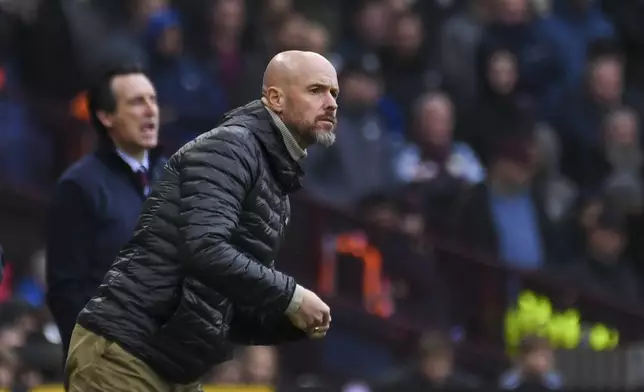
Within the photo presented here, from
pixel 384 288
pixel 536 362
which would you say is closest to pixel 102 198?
pixel 536 362

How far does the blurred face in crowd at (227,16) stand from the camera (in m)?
12.0

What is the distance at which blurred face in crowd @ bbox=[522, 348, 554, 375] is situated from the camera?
32.4 feet

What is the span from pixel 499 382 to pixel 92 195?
14.7 feet

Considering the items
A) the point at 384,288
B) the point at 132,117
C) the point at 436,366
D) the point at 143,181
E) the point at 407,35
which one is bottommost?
the point at 143,181

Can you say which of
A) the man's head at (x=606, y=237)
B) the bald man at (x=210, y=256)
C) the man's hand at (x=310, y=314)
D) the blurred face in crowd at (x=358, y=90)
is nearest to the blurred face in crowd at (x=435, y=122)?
the blurred face in crowd at (x=358, y=90)

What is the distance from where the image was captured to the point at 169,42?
1160cm

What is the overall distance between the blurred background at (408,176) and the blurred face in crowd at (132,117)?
3.19 metres

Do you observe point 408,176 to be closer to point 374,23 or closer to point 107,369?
point 374,23

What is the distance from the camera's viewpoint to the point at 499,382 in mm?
10477

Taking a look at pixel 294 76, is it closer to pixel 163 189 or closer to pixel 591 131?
pixel 163 189

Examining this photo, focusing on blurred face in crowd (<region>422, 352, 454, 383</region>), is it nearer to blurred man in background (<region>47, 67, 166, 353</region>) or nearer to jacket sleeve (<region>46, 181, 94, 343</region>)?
blurred man in background (<region>47, 67, 166, 353</region>)

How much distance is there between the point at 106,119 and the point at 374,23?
601 cm

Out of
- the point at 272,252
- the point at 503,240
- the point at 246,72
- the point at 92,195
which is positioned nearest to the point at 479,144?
the point at 503,240

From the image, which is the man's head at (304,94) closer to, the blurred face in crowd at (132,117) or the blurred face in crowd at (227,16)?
the blurred face in crowd at (132,117)
